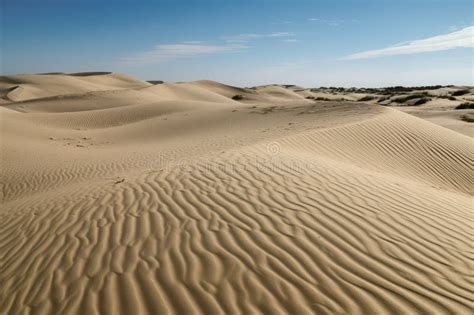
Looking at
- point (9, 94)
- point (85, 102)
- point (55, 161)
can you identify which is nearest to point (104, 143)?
point (55, 161)

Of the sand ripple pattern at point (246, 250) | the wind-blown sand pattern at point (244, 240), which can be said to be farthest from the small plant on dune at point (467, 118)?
the sand ripple pattern at point (246, 250)

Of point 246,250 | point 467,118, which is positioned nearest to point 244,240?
point 246,250

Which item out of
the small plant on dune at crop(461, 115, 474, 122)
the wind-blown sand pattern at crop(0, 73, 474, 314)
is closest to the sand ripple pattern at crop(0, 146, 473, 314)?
the wind-blown sand pattern at crop(0, 73, 474, 314)

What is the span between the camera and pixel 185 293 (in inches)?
117

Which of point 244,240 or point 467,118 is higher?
point 467,118

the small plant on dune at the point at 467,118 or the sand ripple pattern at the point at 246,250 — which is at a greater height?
the small plant on dune at the point at 467,118

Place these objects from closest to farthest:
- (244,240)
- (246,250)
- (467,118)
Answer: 1. (246,250)
2. (244,240)
3. (467,118)

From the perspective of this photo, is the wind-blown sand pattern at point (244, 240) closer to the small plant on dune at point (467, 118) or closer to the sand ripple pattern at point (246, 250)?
the sand ripple pattern at point (246, 250)

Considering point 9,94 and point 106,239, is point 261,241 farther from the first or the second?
point 9,94

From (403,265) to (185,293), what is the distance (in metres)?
2.10

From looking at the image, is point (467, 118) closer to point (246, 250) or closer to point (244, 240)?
point (244, 240)

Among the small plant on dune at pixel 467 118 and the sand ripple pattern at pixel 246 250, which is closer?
the sand ripple pattern at pixel 246 250

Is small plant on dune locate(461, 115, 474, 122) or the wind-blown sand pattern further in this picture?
small plant on dune locate(461, 115, 474, 122)

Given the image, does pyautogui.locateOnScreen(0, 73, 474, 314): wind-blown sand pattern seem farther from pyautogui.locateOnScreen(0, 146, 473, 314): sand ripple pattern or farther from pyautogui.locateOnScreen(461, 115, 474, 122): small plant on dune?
pyautogui.locateOnScreen(461, 115, 474, 122): small plant on dune
